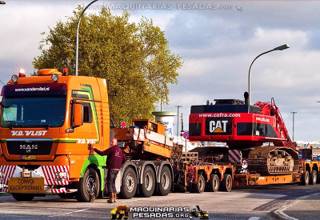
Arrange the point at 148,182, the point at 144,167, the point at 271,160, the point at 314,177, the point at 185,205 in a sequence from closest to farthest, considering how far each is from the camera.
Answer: the point at 185,205
the point at 144,167
the point at 148,182
the point at 271,160
the point at 314,177

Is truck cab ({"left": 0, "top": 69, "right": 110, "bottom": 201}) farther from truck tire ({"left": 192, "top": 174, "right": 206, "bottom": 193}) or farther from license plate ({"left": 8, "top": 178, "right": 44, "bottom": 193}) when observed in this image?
truck tire ({"left": 192, "top": 174, "right": 206, "bottom": 193})

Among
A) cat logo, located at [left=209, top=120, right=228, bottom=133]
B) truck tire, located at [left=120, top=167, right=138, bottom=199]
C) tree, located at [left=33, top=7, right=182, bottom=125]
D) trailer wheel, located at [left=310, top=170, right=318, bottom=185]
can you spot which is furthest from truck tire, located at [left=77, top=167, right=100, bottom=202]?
tree, located at [left=33, top=7, right=182, bottom=125]

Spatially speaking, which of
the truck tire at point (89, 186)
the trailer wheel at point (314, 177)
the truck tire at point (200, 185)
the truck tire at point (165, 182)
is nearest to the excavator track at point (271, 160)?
the trailer wheel at point (314, 177)

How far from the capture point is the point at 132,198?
21.0 meters

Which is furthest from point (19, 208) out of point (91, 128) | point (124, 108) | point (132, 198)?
point (124, 108)

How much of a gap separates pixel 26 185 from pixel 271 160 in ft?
43.3

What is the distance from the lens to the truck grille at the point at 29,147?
60.5ft

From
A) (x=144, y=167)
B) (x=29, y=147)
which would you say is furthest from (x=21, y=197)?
(x=144, y=167)

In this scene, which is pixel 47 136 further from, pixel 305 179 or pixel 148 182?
pixel 305 179

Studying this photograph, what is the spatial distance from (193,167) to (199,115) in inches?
200

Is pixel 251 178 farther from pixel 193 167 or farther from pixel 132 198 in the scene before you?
pixel 132 198

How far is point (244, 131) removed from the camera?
28500 mm

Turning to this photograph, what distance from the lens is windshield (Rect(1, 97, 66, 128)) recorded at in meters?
Result: 18.5

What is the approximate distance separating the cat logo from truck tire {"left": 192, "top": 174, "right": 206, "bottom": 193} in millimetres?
3853
